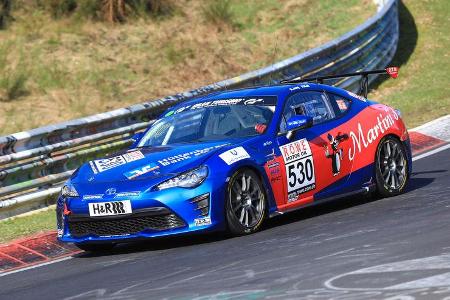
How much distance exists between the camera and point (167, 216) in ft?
30.6

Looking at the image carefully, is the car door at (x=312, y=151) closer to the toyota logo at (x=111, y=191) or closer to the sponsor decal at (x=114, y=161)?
the sponsor decal at (x=114, y=161)

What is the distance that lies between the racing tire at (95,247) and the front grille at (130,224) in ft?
1.02

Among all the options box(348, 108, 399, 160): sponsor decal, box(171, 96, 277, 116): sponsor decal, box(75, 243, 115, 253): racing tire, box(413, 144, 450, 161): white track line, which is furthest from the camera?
box(413, 144, 450, 161): white track line

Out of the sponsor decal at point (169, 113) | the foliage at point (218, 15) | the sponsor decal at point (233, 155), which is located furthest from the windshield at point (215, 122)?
the foliage at point (218, 15)

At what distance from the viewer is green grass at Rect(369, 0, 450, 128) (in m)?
18.3

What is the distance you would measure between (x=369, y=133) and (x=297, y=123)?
4.39 feet

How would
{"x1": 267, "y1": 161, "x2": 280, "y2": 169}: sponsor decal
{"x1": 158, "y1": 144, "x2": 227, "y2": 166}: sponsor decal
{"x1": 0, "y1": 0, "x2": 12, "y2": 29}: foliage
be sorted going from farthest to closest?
{"x1": 0, "y1": 0, "x2": 12, "y2": 29}: foliage < {"x1": 267, "y1": 161, "x2": 280, "y2": 169}: sponsor decal < {"x1": 158, "y1": 144, "x2": 227, "y2": 166}: sponsor decal

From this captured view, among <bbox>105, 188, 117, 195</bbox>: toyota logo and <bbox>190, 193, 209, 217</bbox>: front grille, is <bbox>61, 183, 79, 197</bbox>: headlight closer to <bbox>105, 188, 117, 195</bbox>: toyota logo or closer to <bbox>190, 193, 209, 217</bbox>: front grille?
<bbox>105, 188, 117, 195</bbox>: toyota logo

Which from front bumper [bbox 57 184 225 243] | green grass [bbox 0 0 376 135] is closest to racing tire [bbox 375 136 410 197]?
front bumper [bbox 57 184 225 243]

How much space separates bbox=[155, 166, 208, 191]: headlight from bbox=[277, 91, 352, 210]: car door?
1.03 meters

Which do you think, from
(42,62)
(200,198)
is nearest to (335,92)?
(200,198)

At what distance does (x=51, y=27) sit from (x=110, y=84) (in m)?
2.41

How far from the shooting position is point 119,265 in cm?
891

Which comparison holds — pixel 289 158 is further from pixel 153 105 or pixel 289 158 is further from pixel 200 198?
pixel 153 105
